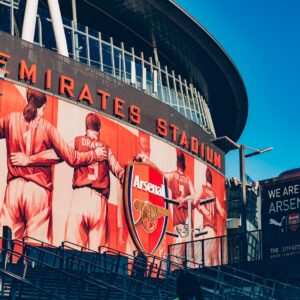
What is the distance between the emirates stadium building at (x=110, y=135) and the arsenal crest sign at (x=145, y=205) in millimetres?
85

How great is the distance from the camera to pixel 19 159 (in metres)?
35.5

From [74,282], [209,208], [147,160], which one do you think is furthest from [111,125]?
[74,282]

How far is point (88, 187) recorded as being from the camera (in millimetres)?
38531

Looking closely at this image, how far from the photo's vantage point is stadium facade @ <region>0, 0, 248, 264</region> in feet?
Result: 119

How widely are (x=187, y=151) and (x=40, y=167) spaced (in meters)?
14.2

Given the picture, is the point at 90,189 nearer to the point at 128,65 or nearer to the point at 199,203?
the point at 199,203

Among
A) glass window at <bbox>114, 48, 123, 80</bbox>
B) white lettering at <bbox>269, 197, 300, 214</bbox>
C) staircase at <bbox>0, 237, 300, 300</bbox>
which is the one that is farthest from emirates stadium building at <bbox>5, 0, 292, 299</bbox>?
white lettering at <bbox>269, 197, 300, 214</bbox>

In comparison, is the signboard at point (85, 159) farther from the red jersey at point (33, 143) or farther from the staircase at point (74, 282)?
the staircase at point (74, 282)

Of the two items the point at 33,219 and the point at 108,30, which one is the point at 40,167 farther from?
the point at 108,30

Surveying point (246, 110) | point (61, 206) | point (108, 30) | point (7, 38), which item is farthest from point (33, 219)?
point (246, 110)

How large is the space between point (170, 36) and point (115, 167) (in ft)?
49.2

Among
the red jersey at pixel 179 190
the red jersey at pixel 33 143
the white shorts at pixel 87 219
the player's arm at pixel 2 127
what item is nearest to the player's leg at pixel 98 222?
the white shorts at pixel 87 219

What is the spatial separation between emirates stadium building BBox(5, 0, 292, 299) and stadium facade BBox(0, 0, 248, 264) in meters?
0.07

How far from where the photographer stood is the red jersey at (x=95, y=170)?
38.3 meters
